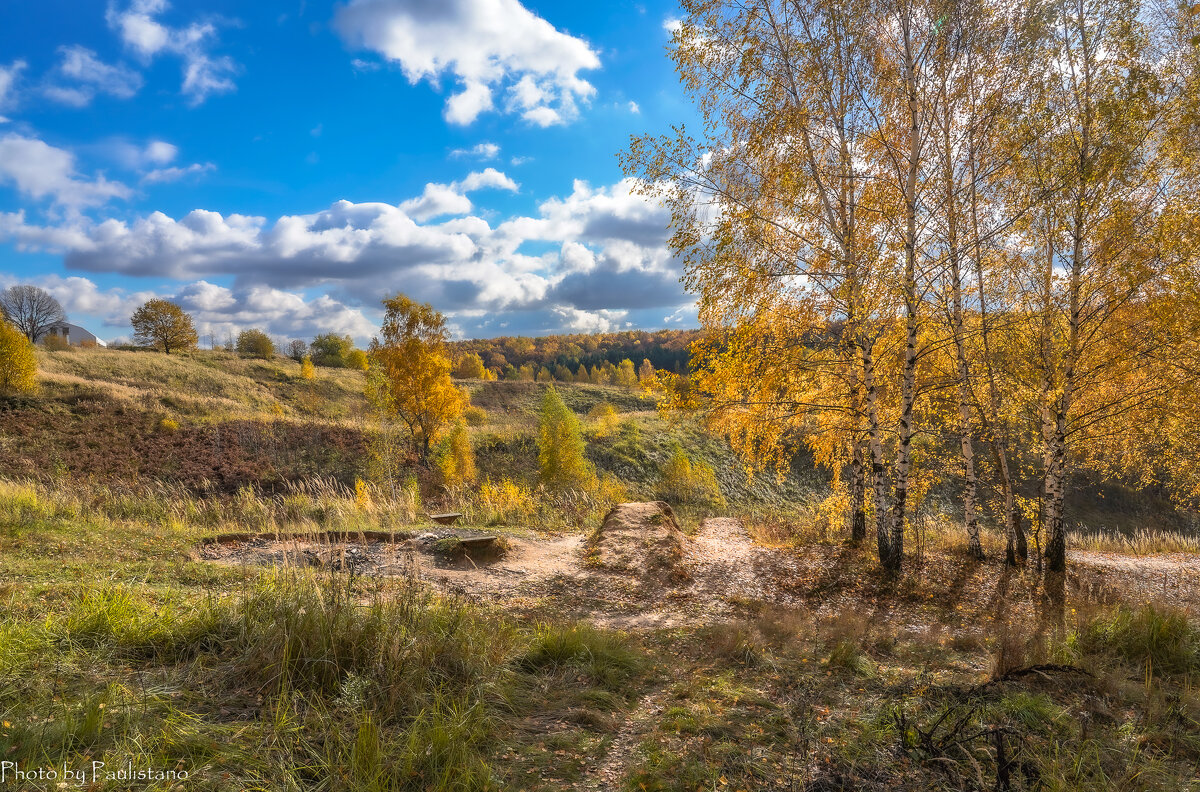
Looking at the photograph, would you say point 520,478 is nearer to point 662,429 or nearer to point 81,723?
point 662,429

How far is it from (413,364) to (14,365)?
24090 millimetres

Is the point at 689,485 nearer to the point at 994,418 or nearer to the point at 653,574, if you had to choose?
the point at 653,574

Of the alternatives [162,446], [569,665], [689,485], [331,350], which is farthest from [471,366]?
[569,665]

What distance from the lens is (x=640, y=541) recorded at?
37.9 feet

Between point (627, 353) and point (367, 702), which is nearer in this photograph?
point (367, 702)

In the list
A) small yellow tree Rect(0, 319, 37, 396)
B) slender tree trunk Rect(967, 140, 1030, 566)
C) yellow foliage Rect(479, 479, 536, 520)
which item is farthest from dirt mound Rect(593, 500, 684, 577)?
small yellow tree Rect(0, 319, 37, 396)

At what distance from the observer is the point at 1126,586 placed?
9.70 meters

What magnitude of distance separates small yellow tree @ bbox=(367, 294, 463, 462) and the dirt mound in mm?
16504

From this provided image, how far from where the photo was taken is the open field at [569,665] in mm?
3191

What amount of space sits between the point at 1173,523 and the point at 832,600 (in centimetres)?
3653

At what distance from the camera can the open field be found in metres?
3.19

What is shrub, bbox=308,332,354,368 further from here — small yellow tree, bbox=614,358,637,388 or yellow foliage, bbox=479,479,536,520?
yellow foliage, bbox=479,479,536,520

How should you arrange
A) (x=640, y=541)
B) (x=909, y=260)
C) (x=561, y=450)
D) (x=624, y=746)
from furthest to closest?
(x=561, y=450) < (x=640, y=541) < (x=909, y=260) < (x=624, y=746)

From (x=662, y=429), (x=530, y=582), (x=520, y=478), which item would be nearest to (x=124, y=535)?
(x=530, y=582)
